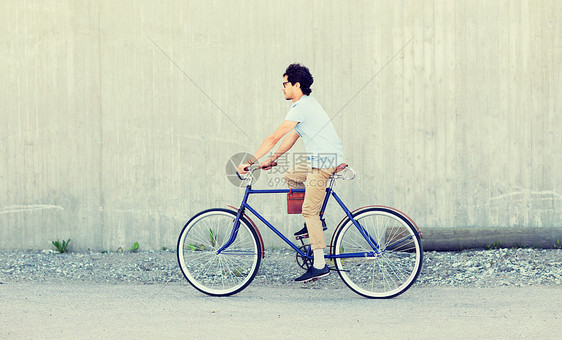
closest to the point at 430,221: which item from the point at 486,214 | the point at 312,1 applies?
the point at 486,214

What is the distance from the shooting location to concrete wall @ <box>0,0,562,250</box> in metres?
6.68

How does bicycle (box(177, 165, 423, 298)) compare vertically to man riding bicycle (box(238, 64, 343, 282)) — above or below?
below

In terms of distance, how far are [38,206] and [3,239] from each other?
0.57 meters

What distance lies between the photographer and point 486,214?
22.0ft

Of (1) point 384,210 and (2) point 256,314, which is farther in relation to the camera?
(1) point 384,210

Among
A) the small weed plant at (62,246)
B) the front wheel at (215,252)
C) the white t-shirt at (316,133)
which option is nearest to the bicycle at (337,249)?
the front wheel at (215,252)

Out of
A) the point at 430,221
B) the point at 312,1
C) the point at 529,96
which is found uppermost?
the point at 312,1

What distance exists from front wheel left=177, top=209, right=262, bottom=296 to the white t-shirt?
31.5 inches

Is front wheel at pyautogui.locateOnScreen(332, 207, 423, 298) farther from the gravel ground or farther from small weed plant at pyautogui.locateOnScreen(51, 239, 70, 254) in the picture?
small weed plant at pyautogui.locateOnScreen(51, 239, 70, 254)

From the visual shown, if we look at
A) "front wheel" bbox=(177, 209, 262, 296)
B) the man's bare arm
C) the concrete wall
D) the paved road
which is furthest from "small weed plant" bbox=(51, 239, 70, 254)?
the man's bare arm

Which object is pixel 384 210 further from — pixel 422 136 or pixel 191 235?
pixel 422 136

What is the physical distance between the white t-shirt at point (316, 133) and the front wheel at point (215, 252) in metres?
0.80

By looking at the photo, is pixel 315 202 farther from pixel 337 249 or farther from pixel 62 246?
pixel 62 246

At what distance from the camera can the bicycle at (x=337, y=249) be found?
188 inches
